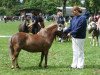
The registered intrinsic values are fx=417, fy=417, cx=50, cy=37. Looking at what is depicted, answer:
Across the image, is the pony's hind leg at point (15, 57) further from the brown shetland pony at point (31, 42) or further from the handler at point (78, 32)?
the handler at point (78, 32)

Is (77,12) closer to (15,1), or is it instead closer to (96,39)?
(96,39)

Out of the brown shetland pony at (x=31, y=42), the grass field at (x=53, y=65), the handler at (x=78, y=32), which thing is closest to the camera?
the grass field at (x=53, y=65)

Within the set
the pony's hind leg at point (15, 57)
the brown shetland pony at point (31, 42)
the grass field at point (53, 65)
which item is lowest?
the grass field at point (53, 65)

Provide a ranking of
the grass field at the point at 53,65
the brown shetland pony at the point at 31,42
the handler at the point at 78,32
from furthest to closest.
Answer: the handler at the point at 78,32, the brown shetland pony at the point at 31,42, the grass field at the point at 53,65

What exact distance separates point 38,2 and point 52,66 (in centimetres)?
9531

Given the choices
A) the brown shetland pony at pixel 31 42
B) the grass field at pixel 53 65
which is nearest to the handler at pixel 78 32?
the grass field at pixel 53 65

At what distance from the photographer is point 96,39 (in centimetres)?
2648

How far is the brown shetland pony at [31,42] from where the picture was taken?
14367mm

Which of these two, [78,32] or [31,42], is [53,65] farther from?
[78,32]

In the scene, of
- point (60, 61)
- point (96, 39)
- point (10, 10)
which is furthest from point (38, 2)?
point (60, 61)

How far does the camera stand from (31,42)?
14586 millimetres

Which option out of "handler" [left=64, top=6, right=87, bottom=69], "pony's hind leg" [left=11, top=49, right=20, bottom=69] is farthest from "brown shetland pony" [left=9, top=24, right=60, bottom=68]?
"handler" [left=64, top=6, right=87, bottom=69]

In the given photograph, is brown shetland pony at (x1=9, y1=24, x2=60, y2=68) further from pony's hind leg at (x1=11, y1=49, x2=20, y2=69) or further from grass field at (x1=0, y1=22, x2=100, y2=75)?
grass field at (x1=0, y1=22, x2=100, y2=75)

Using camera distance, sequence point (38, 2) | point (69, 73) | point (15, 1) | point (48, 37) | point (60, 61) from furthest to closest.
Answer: point (15, 1)
point (38, 2)
point (60, 61)
point (48, 37)
point (69, 73)
